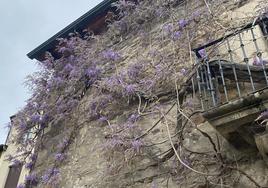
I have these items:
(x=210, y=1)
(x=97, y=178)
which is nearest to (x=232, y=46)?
(x=210, y=1)

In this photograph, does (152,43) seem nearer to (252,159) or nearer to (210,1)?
(210,1)

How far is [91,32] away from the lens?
23.9 feet

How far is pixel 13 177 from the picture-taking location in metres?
6.59

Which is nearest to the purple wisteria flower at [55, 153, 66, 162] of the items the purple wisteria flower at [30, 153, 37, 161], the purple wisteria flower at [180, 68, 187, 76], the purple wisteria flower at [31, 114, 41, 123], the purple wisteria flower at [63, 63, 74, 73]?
the purple wisteria flower at [30, 153, 37, 161]

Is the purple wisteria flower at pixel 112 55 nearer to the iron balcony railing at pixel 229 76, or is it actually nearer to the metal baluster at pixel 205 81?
the iron balcony railing at pixel 229 76

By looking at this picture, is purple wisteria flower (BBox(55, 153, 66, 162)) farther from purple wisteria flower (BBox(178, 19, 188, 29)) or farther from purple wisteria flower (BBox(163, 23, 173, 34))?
purple wisteria flower (BBox(178, 19, 188, 29))

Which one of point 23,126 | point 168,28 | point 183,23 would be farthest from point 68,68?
point 183,23

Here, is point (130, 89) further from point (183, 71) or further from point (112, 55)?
point (112, 55)

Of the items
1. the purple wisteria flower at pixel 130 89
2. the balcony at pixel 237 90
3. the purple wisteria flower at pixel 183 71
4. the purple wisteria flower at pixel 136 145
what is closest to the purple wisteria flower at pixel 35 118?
the purple wisteria flower at pixel 130 89

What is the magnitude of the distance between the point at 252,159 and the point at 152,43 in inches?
113

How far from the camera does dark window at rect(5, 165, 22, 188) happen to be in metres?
6.43

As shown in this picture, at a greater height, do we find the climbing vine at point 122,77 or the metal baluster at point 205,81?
the climbing vine at point 122,77

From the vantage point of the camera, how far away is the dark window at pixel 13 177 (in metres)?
6.43

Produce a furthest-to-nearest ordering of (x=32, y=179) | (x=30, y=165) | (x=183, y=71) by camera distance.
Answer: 1. (x=30, y=165)
2. (x=32, y=179)
3. (x=183, y=71)
